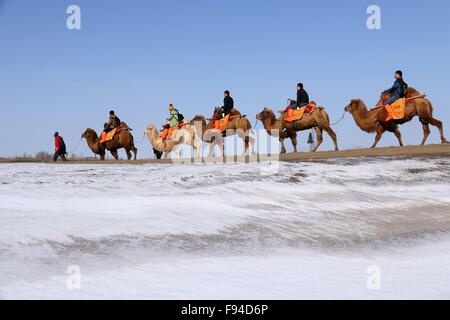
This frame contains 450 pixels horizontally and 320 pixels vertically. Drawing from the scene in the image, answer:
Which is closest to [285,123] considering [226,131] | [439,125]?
[226,131]

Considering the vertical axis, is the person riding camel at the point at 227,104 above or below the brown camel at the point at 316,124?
above

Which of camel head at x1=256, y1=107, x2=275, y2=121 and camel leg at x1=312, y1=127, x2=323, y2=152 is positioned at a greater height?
camel head at x1=256, y1=107, x2=275, y2=121

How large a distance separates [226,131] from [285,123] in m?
1.96

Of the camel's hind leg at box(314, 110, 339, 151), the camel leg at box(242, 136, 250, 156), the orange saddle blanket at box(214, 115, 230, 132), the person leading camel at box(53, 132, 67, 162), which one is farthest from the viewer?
the person leading camel at box(53, 132, 67, 162)

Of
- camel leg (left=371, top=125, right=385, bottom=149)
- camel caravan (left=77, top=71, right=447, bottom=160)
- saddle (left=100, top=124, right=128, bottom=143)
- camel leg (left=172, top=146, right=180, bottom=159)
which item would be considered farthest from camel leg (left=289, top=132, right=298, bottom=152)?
saddle (left=100, top=124, right=128, bottom=143)

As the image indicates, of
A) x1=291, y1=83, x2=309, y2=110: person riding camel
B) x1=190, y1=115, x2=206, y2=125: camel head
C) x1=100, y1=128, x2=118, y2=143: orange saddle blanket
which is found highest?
x1=291, y1=83, x2=309, y2=110: person riding camel

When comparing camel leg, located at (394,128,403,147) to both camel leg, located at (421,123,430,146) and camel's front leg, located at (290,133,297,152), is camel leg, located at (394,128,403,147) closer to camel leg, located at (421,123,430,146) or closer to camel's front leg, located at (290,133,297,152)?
camel leg, located at (421,123,430,146)

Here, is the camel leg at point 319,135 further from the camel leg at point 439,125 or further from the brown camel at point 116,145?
the brown camel at point 116,145

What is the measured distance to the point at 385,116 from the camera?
57.1 ft

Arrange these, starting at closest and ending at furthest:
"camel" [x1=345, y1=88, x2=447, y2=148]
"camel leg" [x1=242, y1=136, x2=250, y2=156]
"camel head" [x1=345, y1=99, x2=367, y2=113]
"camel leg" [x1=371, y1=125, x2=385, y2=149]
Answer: "camel" [x1=345, y1=88, x2=447, y2=148] → "camel leg" [x1=371, y1=125, x2=385, y2=149] → "camel head" [x1=345, y1=99, x2=367, y2=113] → "camel leg" [x1=242, y1=136, x2=250, y2=156]

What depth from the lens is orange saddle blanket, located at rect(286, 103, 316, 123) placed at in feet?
60.5

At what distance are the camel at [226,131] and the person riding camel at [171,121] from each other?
56 cm

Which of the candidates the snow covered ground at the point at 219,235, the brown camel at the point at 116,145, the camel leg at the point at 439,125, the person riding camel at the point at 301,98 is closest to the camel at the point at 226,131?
the person riding camel at the point at 301,98

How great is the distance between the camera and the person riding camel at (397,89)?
659 inches
